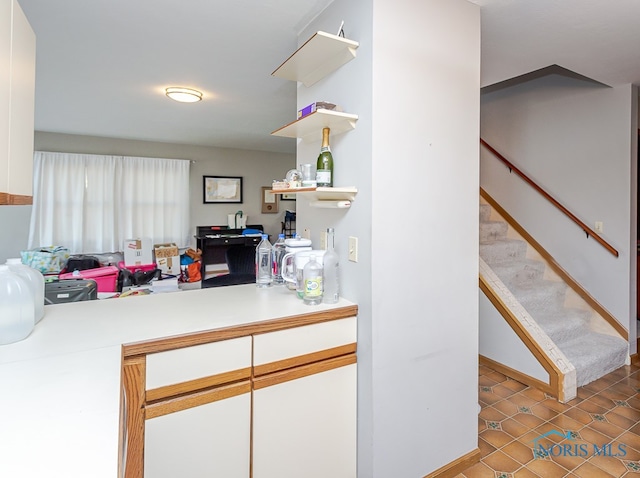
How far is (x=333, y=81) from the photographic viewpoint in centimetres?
183

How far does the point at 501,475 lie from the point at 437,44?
7.07 feet

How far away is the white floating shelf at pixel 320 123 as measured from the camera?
61.7 inches

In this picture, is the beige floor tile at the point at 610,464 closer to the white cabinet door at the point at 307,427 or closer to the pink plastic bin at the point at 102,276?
the white cabinet door at the point at 307,427

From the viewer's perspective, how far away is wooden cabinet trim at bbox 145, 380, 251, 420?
126 centimetres

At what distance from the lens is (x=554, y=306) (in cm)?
339

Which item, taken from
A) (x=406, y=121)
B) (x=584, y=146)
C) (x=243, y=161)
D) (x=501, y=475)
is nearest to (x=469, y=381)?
(x=501, y=475)

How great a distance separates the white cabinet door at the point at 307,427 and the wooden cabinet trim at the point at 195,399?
77 mm

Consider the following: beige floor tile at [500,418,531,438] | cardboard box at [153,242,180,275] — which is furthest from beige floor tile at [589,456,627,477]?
cardboard box at [153,242,180,275]

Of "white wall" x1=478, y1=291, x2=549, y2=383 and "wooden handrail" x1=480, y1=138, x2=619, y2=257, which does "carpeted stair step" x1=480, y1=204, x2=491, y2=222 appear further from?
"white wall" x1=478, y1=291, x2=549, y2=383

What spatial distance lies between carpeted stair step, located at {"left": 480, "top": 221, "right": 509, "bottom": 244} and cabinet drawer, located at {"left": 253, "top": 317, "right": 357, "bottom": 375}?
2.78m

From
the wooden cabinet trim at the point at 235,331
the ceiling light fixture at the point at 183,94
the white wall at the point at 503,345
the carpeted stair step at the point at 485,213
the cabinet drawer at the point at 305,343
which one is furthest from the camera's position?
the carpeted stair step at the point at 485,213

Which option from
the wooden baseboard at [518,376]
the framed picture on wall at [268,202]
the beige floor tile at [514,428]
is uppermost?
the framed picture on wall at [268,202]

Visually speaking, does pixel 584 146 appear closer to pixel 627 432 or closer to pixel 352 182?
pixel 627 432

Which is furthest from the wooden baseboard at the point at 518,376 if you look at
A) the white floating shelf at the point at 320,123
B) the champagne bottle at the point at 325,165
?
the white floating shelf at the point at 320,123
